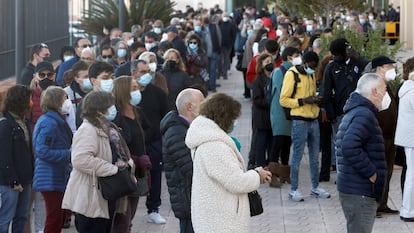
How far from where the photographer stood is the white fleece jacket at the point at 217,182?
22.9 feet

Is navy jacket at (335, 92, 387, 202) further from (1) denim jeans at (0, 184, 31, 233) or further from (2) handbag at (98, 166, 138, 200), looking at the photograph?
(1) denim jeans at (0, 184, 31, 233)

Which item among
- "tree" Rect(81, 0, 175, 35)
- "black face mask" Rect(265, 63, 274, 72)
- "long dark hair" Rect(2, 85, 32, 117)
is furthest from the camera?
"tree" Rect(81, 0, 175, 35)

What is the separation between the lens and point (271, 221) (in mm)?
11648

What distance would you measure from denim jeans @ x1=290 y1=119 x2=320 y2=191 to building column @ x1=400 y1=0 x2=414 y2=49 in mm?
32186

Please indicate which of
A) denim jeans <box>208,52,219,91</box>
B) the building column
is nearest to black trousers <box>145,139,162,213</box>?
denim jeans <box>208,52,219,91</box>

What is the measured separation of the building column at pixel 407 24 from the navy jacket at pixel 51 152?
35.8 meters

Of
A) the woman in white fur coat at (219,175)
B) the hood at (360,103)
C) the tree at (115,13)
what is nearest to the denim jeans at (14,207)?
the woman in white fur coat at (219,175)

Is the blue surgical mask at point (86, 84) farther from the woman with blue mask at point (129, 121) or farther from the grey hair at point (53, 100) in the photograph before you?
the grey hair at point (53, 100)

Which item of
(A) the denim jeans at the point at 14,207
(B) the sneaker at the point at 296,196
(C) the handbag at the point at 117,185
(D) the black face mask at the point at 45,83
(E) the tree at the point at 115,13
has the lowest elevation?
(B) the sneaker at the point at 296,196

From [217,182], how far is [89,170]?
1.55 m

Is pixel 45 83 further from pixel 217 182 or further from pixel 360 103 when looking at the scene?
pixel 217 182

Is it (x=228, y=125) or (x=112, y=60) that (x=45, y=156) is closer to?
(x=228, y=125)

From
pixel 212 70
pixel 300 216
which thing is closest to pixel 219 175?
pixel 300 216

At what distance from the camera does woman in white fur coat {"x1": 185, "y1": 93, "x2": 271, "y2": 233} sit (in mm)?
6977
